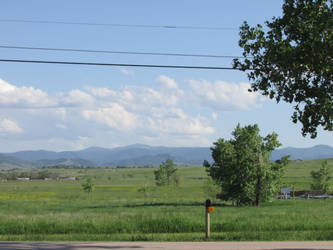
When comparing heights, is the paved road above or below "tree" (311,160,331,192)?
below

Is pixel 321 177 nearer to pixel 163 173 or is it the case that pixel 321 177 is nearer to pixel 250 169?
pixel 163 173

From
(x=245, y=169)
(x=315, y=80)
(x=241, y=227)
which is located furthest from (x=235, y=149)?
(x=315, y=80)

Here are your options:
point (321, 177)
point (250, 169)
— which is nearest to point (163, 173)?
point (321, 177)

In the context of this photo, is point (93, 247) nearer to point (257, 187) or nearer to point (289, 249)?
point (289, 249)

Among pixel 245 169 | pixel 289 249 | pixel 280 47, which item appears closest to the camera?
pixel 289 249

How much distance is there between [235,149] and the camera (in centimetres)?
4812

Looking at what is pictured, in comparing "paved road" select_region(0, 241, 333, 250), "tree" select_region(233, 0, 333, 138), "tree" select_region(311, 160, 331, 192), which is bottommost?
"paved road" select_region(0, 241, 333, 250)

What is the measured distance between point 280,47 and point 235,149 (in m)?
34.9

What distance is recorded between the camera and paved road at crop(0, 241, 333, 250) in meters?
13.0

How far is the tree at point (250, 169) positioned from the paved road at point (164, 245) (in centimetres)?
3208

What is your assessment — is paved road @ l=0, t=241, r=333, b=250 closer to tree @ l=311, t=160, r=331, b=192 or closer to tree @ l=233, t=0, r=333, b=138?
tree @ l=233, t=0, r=333, b=138

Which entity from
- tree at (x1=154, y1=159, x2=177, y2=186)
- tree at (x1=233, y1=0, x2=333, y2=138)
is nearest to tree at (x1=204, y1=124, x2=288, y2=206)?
tree at (x1=233, y1=0, x2=333, y2=138)

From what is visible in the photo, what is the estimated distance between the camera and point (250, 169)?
152 feet

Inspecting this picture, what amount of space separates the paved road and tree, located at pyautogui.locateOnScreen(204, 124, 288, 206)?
3208 cm
